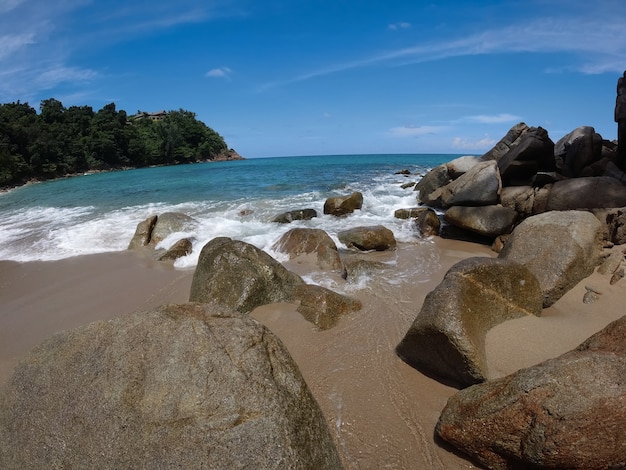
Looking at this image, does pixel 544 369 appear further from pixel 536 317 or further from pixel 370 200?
pixel 370 200

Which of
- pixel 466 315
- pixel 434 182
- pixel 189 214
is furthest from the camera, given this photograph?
pixel 434 182

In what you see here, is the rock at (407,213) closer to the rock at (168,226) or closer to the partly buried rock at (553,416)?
the rock at (168,226)

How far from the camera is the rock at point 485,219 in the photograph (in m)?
9.09

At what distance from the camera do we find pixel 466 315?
3838 millimetres

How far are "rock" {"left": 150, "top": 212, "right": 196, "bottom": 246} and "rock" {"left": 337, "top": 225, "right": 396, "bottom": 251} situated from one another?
199 inches

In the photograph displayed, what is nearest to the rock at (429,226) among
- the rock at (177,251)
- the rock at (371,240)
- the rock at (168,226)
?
the rock at (371,240)

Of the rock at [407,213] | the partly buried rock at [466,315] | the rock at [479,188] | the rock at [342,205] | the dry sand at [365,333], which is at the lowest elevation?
the dry sand at [365,333]

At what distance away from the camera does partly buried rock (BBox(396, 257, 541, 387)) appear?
364 cm

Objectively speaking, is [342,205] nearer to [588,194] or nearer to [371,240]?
[371,240]

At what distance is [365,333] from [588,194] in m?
6.84

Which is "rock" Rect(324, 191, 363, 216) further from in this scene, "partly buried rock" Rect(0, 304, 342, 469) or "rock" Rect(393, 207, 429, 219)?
"partly buried rock" Rect(0, 304, 342, 469)

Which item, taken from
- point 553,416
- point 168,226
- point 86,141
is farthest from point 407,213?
point 86,141

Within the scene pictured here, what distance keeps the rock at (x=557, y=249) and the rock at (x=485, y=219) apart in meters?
3.06

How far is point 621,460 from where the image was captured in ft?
7.77
